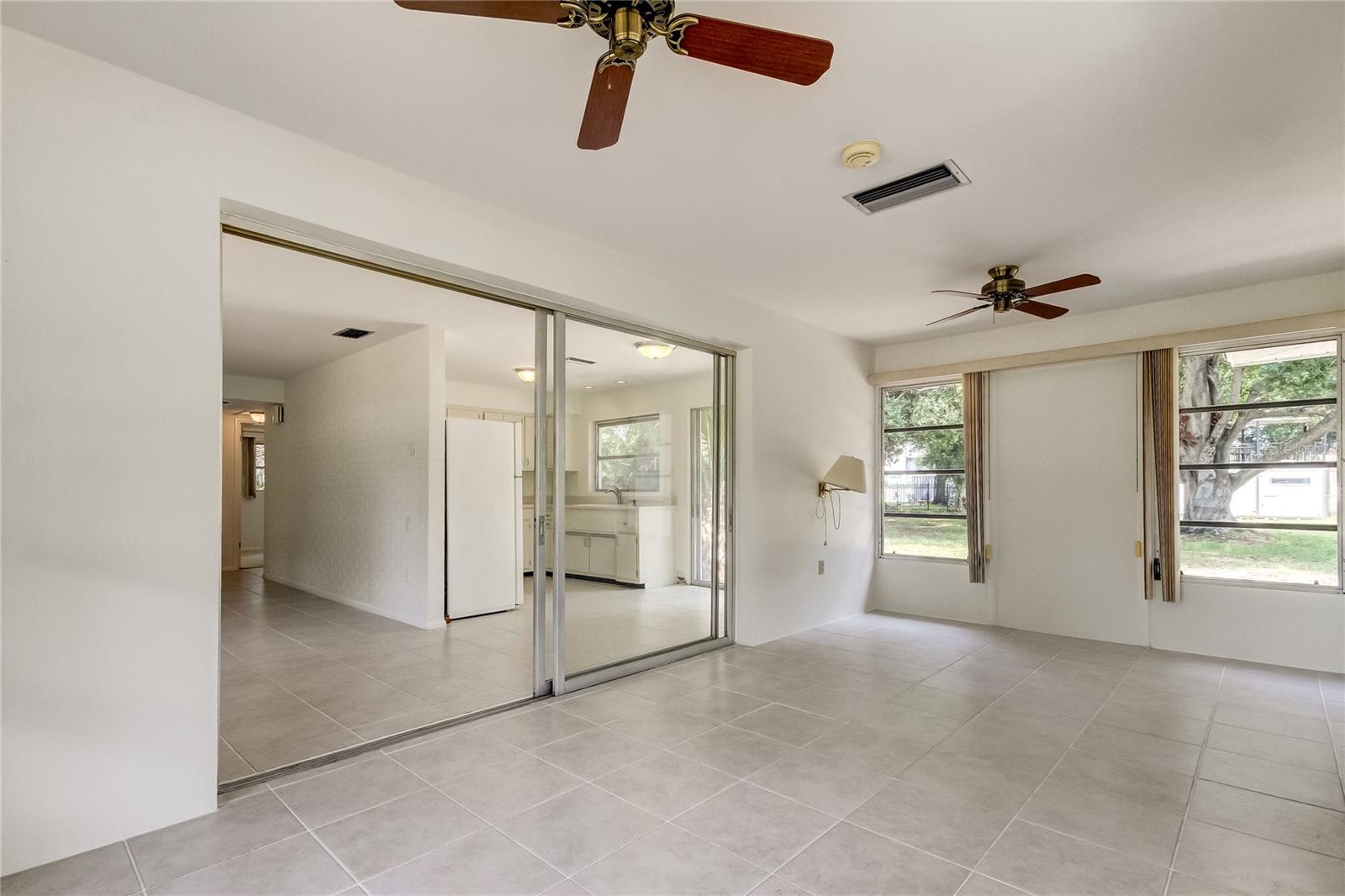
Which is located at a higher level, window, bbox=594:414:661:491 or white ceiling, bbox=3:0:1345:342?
white ceiling, bbox=3:0:1345:342

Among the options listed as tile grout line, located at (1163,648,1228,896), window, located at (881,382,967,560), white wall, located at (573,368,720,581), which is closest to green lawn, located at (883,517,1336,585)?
tile grout line, located at (1163,648,1228,896)

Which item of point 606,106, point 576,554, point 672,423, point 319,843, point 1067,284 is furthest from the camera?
point 672,423

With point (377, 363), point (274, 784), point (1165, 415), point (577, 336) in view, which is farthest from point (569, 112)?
point (1165, 415)

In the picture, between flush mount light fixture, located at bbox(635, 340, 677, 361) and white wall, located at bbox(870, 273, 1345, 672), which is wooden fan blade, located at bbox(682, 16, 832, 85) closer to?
flush mount light fixture, located at bbox(635, 340, 677, 361)

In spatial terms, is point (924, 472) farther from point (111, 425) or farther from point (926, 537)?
point (111, 425)

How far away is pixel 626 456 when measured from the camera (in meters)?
4.70

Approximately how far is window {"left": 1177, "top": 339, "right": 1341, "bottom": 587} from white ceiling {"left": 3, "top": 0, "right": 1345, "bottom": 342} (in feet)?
3.37

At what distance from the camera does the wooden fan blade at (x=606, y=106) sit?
180 centimetres

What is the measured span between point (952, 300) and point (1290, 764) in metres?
3.44

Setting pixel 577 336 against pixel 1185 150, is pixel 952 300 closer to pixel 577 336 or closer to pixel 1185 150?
pixel 1185 150

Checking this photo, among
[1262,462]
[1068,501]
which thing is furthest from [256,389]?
[1262,462]

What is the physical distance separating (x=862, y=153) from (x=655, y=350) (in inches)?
86.8

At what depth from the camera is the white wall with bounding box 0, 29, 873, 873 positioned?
2070 millimetres

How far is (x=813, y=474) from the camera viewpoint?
5.81m
